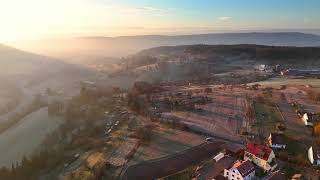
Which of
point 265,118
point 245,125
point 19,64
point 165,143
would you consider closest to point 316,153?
point 245,125

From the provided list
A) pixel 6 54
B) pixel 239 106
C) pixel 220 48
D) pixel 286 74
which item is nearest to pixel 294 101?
pixel 239 106

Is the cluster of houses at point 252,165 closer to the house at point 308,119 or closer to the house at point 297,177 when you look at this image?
the house at point 297,177

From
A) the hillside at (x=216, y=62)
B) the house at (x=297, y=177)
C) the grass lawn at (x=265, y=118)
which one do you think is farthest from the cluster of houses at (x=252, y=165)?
the hillside at (x=216, y=62)

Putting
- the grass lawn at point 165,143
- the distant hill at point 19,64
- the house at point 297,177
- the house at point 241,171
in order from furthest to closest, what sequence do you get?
→ the distant hill at point 19,64
the grass lawn at point 165,143
the house at point 241,171
the house at point 297,177

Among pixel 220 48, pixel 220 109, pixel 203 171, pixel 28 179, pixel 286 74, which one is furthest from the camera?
pixel 220 48

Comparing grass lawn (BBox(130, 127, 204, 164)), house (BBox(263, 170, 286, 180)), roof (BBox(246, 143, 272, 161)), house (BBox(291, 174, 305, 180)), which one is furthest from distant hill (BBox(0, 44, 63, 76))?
house (BBox(291, 174, 305, 180))

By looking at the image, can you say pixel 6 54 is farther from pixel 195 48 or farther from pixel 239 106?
pixel 239 106

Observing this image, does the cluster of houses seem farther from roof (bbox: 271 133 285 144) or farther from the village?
roof (bbox: 271 133 285 144)
